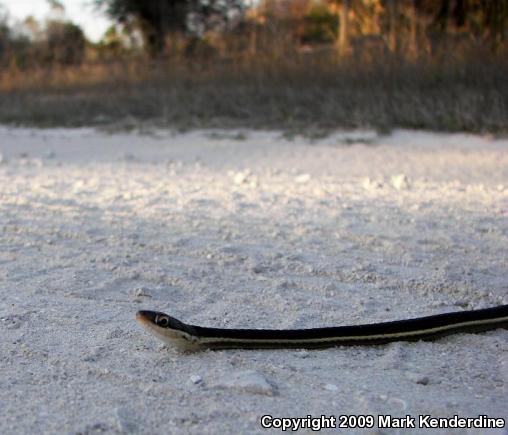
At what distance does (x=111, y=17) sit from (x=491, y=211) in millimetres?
16163

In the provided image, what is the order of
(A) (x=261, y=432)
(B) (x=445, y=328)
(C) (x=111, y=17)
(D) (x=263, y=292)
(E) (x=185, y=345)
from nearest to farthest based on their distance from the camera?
(A) (x=261, y=432) → (E) (x=185, y=345) → (B) (x=445, y=328) → (D) (x=263, y=292) → (C) (x=111, y=17)

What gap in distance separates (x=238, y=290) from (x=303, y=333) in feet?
2.23

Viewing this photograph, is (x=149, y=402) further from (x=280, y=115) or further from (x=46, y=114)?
(x=46, y=114)

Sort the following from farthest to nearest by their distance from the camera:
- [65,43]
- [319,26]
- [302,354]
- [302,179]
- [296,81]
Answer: [65,43] < [319,26] < [296,81] < [302,179] < [302,354]

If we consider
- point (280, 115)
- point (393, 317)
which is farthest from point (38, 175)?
point (393, 317)

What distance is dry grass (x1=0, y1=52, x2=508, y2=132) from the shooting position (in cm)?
820

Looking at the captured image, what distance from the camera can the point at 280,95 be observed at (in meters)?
9.97

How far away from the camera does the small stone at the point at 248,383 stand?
1877 mm

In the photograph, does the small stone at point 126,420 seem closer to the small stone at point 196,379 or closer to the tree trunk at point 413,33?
the small stone at point 196,379

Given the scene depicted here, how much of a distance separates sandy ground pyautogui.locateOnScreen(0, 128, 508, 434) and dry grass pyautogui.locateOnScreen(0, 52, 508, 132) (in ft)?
7.17

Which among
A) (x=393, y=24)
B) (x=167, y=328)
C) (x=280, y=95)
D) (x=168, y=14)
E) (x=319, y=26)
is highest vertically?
(x=168, y=14)

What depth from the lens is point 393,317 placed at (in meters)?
2.51

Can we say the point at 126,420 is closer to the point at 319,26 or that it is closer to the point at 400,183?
the point at 400,183

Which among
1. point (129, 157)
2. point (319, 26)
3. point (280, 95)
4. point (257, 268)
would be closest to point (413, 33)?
point (280, 95)
